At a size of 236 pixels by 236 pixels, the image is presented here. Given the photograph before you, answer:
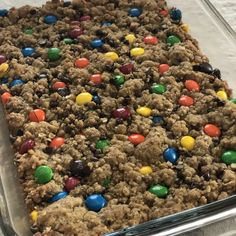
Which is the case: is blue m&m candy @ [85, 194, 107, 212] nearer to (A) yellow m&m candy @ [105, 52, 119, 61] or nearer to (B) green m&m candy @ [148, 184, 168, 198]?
(B) green m&m candy @ [148, 184, 168, 198]

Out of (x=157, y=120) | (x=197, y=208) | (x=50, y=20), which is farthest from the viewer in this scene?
(x=50, y=20)

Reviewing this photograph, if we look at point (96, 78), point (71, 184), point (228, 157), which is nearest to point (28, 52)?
point (96, 78)

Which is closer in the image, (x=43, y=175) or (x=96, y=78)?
(x=43, y=175)

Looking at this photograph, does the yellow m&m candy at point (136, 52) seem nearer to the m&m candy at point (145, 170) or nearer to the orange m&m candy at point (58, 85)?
the orange m&m candy at point (58, 85)

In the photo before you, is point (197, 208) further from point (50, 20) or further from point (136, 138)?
point (50, 20)

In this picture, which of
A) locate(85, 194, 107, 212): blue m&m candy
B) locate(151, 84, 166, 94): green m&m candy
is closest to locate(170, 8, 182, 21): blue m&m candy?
locate(151, 84, 166, 94): green m&m candy

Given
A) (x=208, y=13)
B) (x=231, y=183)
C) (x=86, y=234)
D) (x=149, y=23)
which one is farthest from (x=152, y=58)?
(x=86, y=234)

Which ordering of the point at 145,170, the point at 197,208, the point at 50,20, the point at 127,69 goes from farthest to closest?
1. the point at 50,20
2. the point at 127,69
3. the point at 145,170
4. the point at 197,208

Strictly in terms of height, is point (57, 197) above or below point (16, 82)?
below
